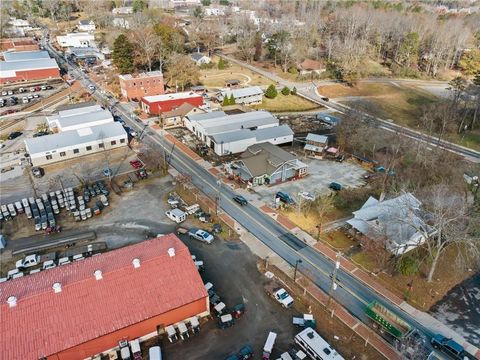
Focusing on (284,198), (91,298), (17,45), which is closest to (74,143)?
(284,198)

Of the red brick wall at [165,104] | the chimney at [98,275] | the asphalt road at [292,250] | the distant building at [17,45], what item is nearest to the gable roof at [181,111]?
the red brick wall at [165,104]

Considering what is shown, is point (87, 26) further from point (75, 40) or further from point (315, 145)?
point (315, 145)

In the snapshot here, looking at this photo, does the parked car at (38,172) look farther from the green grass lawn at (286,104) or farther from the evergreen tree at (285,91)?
the evergreen tree at (285,91)

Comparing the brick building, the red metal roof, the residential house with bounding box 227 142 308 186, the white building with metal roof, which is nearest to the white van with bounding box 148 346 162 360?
the red metal roof

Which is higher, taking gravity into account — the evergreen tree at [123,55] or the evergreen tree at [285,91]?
the evergreen tree at [123,55]

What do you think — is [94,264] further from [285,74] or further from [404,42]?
[404,42]

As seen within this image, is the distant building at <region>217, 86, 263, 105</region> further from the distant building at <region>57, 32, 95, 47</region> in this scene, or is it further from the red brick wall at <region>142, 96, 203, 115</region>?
the distant building at <region>57, 32, 95, 47</region>

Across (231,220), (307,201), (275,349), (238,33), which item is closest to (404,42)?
(238,33)
